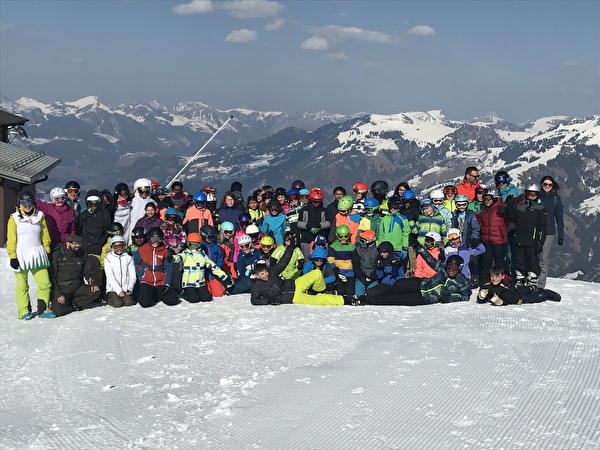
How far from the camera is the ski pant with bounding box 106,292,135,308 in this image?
10477 millimetres

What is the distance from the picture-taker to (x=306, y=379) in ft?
21.8

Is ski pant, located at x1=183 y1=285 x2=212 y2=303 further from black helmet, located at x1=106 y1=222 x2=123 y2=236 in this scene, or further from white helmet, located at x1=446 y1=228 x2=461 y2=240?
white helmet, located at x1=446 y1=228 x2=461 y2=240

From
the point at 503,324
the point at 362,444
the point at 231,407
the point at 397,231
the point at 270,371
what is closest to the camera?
the point at 362,444

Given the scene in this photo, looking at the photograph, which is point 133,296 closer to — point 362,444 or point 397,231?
point 397,231

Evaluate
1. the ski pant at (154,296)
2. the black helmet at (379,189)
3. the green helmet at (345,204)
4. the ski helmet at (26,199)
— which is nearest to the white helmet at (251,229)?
the green helmet at (345,204)

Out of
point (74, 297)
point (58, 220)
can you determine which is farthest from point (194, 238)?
point (58, 220)

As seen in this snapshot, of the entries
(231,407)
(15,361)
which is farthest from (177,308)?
(231,407)

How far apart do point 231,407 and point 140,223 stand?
6158 mm

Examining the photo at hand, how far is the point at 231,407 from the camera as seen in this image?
19.5 feet

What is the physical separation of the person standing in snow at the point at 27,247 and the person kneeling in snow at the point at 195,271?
6.89 ft

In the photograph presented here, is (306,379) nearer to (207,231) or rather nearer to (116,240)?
(116,240)

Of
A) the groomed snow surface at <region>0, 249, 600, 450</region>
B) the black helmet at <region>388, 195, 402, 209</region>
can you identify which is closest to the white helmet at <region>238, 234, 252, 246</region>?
the groomed snow surface at <region>0, 249, 600, 450</region>

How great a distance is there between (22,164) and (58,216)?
21.0 m

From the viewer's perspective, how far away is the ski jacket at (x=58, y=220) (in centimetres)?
1091
